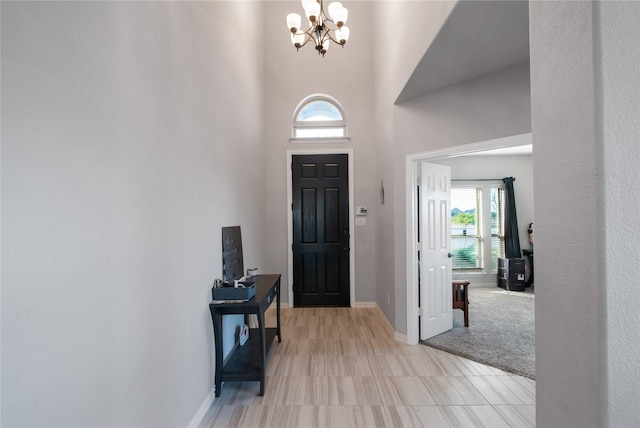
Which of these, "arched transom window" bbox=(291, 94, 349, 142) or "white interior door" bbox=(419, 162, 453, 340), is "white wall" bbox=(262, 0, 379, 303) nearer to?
"arched transom window" bbox=(291, 94, 349, 142)

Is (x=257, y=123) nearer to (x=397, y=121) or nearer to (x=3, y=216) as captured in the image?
(x=397, y=121)

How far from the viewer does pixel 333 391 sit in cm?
233

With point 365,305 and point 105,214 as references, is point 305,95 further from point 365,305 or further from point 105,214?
point 105,214

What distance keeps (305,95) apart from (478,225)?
176 inches

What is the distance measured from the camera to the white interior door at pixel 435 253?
10.6 feet

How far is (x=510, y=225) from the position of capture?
5.80 meters

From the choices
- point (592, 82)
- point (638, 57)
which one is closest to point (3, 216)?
point (592, 82)

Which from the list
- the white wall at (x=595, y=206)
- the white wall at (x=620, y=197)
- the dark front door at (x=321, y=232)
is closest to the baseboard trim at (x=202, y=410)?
the white wall at (x=595, y=206)

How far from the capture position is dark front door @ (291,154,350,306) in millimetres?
4453

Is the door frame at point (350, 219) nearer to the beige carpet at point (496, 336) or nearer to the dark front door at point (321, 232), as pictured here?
the dark front door at point (321, 232)

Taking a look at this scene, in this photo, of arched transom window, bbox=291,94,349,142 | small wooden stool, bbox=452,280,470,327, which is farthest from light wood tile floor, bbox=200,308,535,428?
arched transom window, bbox=291,94,349,142

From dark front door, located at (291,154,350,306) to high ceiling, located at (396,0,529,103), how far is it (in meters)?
1.90

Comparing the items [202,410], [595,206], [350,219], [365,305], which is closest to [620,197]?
[595,206]

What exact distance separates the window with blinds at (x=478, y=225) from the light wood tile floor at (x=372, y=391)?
3.63 metres
